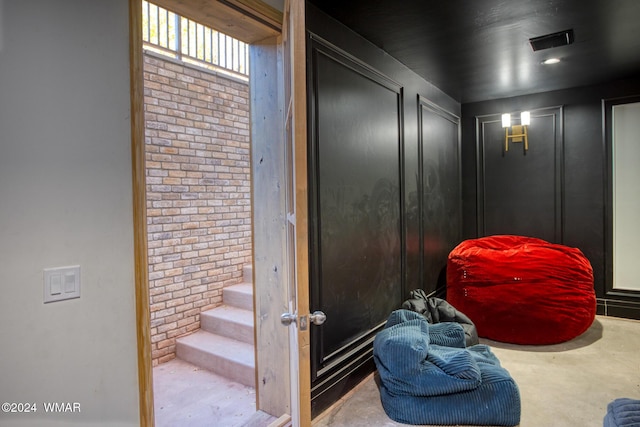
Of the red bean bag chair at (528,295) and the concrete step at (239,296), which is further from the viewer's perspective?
the concrete step at (239,296)

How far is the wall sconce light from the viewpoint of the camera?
4133mm

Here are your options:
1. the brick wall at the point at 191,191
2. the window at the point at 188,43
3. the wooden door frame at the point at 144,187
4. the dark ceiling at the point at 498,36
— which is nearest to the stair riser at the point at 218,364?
the brick wall at the point at 191,191

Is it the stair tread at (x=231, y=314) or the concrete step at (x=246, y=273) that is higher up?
the concrete step at (x=246, y=273)

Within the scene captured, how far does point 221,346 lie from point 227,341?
0.11m

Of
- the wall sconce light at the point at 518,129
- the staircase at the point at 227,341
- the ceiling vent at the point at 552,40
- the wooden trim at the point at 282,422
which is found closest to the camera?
the wooden trim at the point at 282,422

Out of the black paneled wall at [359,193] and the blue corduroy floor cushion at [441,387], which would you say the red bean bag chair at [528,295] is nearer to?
the black paneled wall at [359,193]

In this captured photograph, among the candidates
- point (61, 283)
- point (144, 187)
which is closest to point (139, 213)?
point (144, 187)

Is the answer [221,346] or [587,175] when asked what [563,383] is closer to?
[587,175]

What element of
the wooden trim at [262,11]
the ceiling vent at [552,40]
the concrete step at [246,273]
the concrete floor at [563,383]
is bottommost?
the concrete floor at [563,383]

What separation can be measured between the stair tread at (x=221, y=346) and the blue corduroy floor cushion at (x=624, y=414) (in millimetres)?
2249

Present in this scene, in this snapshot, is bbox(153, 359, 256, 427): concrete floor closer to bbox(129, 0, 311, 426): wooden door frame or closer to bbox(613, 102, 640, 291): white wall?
bbox(129, 0, 311, 426): wooden door frame

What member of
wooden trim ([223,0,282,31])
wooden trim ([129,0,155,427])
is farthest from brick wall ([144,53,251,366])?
wooden trim ([129,0,155,427])

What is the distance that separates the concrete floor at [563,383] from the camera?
215cm

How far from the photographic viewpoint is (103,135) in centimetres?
125
